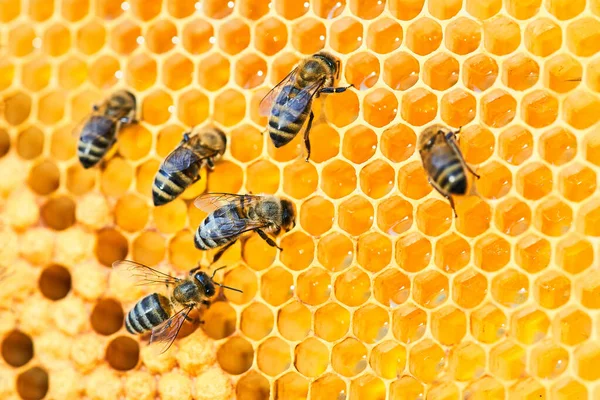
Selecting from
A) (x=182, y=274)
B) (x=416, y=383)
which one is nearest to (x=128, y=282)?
(x=182, y=274)

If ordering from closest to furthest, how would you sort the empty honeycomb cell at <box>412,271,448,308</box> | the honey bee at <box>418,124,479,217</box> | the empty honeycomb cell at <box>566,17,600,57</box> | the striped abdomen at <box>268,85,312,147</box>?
the honey bee at <box>418,124,479,217</box>
the striped abdomen at <box>268,85,312,147</box>
the empty honeycomb cell at <box>566,17,600,57</box>
the empty honeycomb cell at <box>412,271,448,308</box>

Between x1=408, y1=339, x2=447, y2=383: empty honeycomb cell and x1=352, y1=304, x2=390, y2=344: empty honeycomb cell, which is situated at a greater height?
x1=352, y1=304, x2=390, y2=344: empty honeycomb cell

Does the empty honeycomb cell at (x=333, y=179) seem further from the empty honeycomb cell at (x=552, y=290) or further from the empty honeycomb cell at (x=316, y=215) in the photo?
the empty honeycomb cell at (x=552, y=290)

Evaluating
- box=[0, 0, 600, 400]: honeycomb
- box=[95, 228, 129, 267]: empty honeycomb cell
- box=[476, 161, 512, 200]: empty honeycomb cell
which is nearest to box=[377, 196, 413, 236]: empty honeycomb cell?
box=[0, 0, 600, 400]: honeycomb

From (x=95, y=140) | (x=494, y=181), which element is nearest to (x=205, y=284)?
(x=95, y=140)

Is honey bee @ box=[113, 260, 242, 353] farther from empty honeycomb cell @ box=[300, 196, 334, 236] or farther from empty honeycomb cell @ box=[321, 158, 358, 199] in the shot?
empty honeycomb cell @ box=[321, 158, 358, 199]

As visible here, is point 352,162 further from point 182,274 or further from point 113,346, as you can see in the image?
point 113,346

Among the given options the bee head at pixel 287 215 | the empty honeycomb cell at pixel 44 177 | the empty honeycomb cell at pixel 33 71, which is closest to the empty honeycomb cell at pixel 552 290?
the bee head at pixel 287 215
